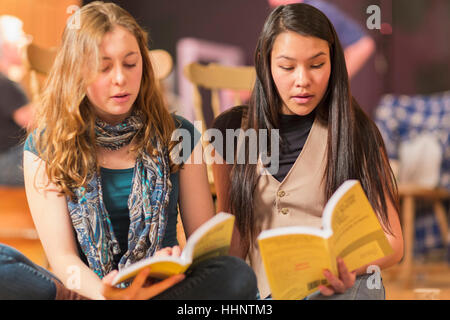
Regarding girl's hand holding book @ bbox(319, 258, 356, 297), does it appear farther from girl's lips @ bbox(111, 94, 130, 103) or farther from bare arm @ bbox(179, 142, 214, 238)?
girl's lips @ bbox(111, 94, 130, 103)

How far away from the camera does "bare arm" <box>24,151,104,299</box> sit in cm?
111

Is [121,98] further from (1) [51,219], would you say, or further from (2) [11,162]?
(2) [11,162]

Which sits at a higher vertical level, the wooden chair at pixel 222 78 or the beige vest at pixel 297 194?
the wooden chair at pixel 222 78

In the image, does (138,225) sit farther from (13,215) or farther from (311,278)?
(13,215)

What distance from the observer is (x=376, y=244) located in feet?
3.32

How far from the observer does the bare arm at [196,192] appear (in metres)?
1.25

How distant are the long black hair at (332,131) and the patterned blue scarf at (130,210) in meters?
0.16

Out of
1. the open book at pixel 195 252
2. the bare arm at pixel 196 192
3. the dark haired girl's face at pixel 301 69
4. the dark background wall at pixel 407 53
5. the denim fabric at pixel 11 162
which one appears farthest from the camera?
the dark background wall at pixel 407 53

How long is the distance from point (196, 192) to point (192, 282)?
0.29m

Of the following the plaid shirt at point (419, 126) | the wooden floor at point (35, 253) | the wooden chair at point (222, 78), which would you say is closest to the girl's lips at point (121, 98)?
the wooden chair at point (222, 78)

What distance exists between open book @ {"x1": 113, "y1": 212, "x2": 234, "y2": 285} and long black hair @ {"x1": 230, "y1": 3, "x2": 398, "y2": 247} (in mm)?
183

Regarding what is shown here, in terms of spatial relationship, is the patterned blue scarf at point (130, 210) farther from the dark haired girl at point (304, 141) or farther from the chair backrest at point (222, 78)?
the chair backrest at point (222, 78)

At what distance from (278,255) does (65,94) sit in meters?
0.53

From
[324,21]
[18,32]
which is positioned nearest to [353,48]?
[324,21]
